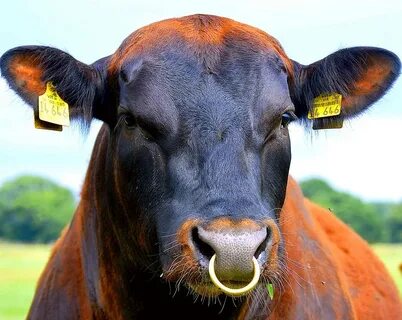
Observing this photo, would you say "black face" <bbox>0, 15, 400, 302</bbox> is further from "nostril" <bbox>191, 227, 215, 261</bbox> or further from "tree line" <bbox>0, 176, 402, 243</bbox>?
"tree line" <bbox>0, 176, 402, 243</bbox>

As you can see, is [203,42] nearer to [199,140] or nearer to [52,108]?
[199,140]

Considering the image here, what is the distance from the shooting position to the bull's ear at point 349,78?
6918 millimetres

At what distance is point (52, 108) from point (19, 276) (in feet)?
127

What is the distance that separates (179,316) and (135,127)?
1.25 m

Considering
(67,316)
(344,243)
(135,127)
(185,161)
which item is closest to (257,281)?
(185,161)

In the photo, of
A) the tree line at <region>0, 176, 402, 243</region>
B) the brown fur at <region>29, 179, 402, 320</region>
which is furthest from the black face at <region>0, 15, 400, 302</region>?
the tree line at <region>0, 176, 402, 243</region>

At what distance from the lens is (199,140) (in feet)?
18.9

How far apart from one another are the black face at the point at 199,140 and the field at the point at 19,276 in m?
9.75

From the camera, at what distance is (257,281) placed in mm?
5266

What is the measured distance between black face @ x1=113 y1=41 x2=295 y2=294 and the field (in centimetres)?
975

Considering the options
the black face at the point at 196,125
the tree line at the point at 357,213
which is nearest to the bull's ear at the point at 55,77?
the black face at the point at 196,125

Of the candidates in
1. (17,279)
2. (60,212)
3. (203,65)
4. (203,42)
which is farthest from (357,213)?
(203,65)

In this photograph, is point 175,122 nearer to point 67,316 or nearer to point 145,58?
point 145,58

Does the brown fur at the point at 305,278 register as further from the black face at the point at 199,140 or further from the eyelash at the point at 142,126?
the eyelash at the point at 142,126
